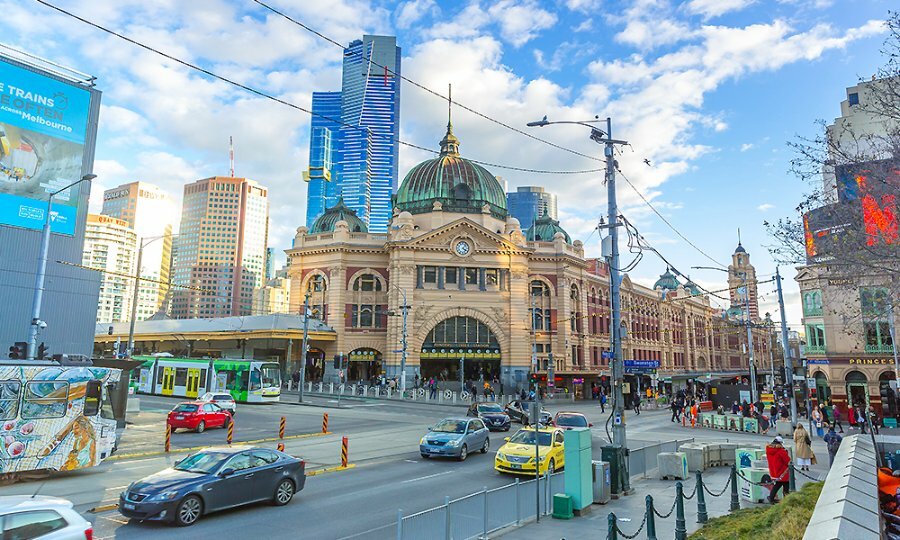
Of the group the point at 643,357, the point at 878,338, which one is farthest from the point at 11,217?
the point at 643,357

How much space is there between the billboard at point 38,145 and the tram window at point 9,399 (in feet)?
75.4

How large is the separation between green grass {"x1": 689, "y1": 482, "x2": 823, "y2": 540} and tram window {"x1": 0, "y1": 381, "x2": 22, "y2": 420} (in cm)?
1638

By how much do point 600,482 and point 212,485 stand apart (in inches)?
351

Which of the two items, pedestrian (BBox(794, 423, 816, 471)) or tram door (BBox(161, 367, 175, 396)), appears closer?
pedestrian (BBox(794, 423, 816, 471))

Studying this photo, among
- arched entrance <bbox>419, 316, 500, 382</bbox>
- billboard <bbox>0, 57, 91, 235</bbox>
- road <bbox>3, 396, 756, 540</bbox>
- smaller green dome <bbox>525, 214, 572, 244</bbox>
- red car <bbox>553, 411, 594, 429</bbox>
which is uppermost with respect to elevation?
smaller green dome <bbox>525, 214, 572, 244</bbox>

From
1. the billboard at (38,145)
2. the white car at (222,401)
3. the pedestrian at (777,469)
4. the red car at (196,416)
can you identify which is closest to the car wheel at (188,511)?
the pedestrian at (777,469)

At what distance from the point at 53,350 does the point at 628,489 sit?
3533cm

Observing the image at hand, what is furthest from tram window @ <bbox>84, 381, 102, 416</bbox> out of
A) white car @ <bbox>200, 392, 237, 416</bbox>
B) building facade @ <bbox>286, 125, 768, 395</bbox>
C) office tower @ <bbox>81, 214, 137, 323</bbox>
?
office tower @ <bbox>81, 214, 137, 323</bbox>

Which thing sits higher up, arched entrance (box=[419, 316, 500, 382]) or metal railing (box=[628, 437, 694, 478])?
arched entrance (box=[419, 316, 500, 382])

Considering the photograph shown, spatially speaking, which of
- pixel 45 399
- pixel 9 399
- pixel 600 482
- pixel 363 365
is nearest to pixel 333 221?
pixel 363 365

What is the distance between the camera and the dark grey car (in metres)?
11.8

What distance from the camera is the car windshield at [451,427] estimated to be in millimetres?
21875

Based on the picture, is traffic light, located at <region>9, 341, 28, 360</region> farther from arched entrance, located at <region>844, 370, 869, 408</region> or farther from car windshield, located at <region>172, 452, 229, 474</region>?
arched entrance, located at <region>844, 370, 869, 408</region>

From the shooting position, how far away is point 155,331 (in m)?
70.9
